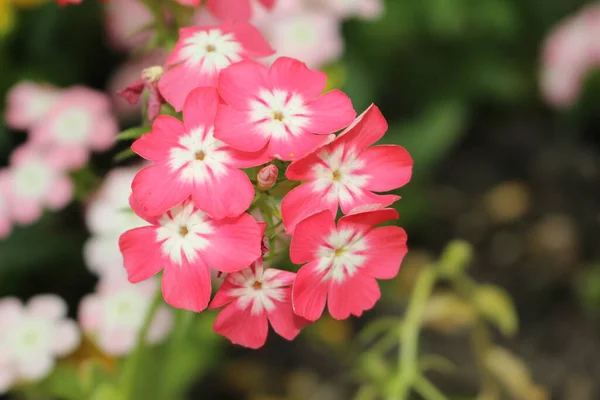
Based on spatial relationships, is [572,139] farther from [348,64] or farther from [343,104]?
[343,104]

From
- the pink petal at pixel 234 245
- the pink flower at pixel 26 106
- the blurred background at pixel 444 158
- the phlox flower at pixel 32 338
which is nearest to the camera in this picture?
the pink petal at pixel 234 245

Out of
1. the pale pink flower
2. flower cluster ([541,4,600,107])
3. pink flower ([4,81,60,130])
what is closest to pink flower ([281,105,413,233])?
pink flower ([4,81,60,130])

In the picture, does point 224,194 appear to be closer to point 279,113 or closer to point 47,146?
point 279,113

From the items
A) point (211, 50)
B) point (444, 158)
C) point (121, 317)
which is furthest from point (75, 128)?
point (444, 158)

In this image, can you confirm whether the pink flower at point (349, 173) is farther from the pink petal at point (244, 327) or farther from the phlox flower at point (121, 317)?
the phlox flower at point (121, 317)

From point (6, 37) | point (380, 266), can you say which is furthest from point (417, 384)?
point (6, 37)

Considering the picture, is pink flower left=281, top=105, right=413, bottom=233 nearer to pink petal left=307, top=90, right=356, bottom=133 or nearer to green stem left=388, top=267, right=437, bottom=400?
pink petal left=307, top=90, right=356, bottom=133

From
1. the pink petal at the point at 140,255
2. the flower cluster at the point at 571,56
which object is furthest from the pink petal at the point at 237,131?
the flower cluster at the point at 571,56
